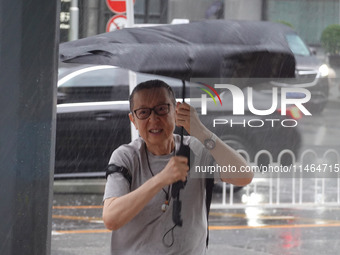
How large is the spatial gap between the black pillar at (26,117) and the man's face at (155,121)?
1.20 ft

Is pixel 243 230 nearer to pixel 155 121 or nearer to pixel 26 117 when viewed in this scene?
pixel 155 121

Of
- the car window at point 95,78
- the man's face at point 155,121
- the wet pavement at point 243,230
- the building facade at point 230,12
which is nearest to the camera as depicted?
the man's face at point 155,121

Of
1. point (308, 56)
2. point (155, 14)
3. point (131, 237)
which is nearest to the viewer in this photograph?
point (131, 237)

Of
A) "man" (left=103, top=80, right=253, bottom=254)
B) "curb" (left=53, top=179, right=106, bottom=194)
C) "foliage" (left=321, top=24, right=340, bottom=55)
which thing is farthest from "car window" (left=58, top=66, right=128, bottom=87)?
"foliage" (left=321, top=24, right=340, bottom=55)

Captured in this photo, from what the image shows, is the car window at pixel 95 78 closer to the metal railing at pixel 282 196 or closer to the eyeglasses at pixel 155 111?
the metal railing at pixel 282 196

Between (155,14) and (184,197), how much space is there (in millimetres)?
15078

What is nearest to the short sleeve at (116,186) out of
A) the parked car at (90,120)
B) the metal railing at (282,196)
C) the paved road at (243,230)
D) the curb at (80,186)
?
the paved road at (243,230)

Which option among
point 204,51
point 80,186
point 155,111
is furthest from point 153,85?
point 80,186

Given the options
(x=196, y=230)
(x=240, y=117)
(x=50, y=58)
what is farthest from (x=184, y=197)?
(x=240, y=117)

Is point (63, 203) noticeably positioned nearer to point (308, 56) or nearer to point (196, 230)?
point (308, 56)

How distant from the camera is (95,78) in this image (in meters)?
11.3

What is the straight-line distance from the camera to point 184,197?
3402 millimetres

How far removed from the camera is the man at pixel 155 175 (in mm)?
3328

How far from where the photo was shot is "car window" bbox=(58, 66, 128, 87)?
11.2m
